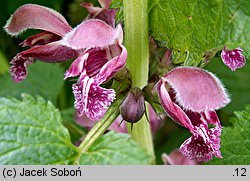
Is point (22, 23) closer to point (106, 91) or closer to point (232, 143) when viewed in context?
point (106, 91)

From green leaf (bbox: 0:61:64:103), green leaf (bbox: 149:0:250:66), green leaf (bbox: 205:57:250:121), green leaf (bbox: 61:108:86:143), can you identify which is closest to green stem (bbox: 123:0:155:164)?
green leaf (bbox: 149:0:250:66)

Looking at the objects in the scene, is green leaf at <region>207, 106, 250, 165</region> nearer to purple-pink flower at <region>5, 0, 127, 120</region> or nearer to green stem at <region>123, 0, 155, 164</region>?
green stem at <region>123, 0, 155, 164</region>

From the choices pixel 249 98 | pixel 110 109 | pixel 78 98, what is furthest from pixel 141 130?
pixel 249 98

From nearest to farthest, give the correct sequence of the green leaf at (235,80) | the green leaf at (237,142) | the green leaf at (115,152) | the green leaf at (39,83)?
1. the green leaf at (115,152)
2. the green leaf at (237,142)
3. the green leaf at (39,83)
4. the green leaf at (235,80)

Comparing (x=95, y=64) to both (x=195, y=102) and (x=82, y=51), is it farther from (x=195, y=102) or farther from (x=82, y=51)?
(x=195, y=102)

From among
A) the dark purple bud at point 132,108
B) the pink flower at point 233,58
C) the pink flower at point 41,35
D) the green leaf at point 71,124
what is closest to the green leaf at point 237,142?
the pink flower at point 233,58

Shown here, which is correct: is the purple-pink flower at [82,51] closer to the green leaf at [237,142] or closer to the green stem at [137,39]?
the green stem at [137,39]
